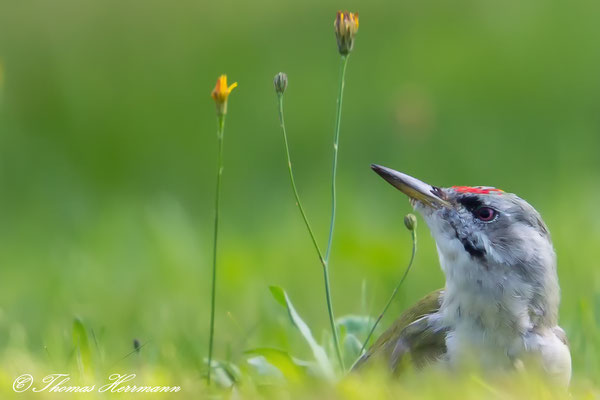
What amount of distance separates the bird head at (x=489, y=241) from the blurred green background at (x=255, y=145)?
3.34ft

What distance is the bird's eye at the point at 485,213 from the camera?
12.8 ft

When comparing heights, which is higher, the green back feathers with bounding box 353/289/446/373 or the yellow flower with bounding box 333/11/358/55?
the yellow flower with bounding box 333/11/358/55

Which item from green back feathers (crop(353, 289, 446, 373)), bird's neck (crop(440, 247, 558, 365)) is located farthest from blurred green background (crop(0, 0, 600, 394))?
bird's neck (crop(440, 247, 558, 365))

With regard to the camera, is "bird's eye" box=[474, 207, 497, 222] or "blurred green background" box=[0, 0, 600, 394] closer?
"bird's eye" box=[474, 207, 497, 222]

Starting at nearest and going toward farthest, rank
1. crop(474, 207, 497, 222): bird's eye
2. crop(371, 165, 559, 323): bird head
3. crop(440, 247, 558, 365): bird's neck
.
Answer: crop(440, 247, 558, 365): bird's neck, crop(371, 165, 559, 323): bird head, crop(474, 207, 497, 222): bird's eye

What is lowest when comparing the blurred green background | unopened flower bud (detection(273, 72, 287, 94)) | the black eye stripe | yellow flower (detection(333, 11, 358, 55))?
the blurred green background

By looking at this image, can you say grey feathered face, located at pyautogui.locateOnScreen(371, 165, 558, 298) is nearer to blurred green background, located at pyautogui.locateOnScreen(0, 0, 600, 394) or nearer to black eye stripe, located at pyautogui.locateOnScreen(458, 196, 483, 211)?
black eye stripe, located at pyautogui.locateOnScreen(458, 196, 483, 211)

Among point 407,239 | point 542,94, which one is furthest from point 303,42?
point 407,239

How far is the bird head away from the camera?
376cm

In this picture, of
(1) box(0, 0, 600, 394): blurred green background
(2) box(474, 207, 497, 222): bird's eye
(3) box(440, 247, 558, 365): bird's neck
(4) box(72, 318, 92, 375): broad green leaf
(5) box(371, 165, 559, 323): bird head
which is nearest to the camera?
(4) box(72, 318, 92, 375): broad green leaf

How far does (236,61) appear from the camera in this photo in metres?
9.78

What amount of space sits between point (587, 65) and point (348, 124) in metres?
2.23

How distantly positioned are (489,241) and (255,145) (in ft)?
17.5

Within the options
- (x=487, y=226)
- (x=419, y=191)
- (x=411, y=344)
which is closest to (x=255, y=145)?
(x=419, y=191)
